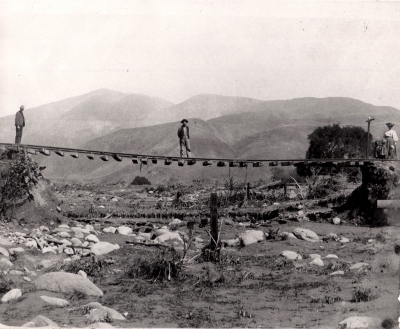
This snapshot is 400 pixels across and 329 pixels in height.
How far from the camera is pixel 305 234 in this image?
1531cm

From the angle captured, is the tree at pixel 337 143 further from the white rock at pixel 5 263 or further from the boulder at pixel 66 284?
the boulder at pixel 66 284

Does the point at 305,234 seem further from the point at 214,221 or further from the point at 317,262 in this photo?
the point at 214,221

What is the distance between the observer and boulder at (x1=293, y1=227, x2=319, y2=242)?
15094mm

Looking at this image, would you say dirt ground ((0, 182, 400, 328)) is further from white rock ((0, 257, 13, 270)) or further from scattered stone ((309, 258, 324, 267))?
white rock ((0, 257, 13, 270))

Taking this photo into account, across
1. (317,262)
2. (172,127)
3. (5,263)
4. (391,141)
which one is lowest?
(317,262)

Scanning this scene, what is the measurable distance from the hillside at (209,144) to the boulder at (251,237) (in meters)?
34.3

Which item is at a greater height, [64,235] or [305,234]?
[64,235]

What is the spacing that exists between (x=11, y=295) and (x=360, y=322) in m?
5.85

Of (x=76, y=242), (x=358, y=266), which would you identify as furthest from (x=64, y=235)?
(x=358, y=266)

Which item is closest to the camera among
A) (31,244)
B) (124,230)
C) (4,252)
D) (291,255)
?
(4,252)

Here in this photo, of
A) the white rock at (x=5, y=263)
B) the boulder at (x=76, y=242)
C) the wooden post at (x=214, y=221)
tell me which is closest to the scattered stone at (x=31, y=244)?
the boulder at (x=76, y=242)

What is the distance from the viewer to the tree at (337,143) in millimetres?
38594

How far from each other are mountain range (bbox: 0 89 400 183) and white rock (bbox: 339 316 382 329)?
3968cm

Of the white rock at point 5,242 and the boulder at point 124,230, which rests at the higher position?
the white rock at point 5,242
